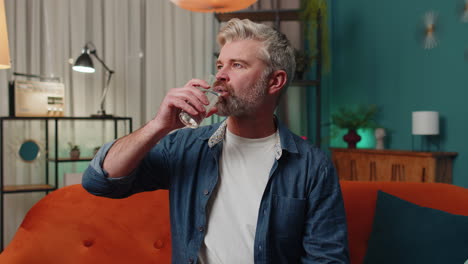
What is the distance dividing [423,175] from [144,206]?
2.52 meters

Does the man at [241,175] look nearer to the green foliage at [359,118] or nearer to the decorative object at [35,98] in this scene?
the decorative object at [35,98]

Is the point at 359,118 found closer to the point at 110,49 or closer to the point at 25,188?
the point at 110,49

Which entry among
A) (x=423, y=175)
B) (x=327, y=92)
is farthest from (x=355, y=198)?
(x=327, y=92)

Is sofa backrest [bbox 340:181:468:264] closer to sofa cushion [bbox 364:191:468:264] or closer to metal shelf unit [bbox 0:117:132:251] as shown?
sofa cushion [bbox 364:191:468:264]

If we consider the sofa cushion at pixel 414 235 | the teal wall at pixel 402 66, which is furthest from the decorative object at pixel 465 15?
the sofa cushion at pixel 414 235

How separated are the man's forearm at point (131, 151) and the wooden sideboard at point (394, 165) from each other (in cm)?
269

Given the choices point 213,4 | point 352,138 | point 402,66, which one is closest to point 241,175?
point 213,4

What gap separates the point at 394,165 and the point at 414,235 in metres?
2.25

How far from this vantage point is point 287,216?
119 centimetres

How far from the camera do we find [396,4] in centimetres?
396

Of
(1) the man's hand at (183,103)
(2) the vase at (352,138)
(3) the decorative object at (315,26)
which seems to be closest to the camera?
(1) the man's hand at (183,103)

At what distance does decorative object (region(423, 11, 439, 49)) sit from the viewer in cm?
351

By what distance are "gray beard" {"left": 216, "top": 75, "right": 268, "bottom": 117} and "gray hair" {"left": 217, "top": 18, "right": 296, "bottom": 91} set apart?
8 centimetres

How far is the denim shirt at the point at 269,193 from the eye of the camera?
1157 millimetres
